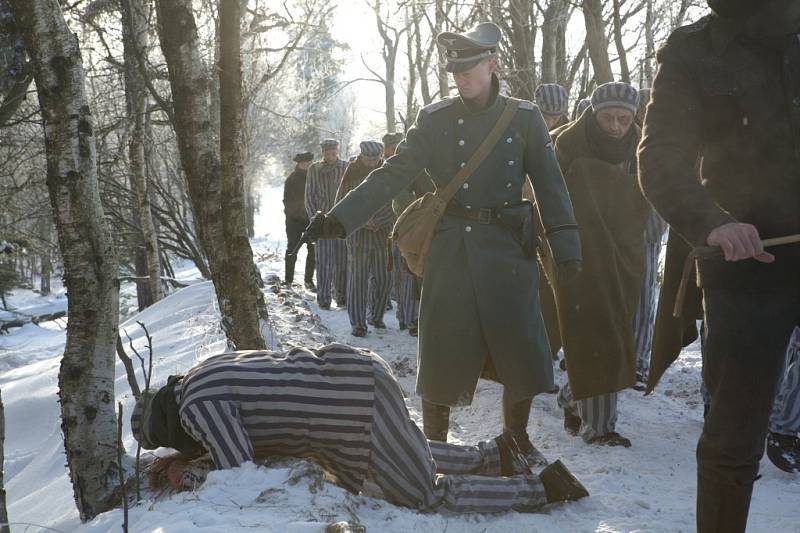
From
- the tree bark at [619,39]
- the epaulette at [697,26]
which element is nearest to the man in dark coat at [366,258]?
the tree bark at [619,39]

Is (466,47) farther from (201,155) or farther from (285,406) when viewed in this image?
(201,155)

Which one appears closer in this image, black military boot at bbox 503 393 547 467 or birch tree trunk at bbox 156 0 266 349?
black military boot at bbox 503 393 547 467

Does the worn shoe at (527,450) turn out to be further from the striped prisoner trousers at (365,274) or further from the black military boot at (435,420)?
the striped prisoner trousers at (365,274)

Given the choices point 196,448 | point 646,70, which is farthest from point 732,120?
point 646,70

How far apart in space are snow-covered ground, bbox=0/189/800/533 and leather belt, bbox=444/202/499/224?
1418mm

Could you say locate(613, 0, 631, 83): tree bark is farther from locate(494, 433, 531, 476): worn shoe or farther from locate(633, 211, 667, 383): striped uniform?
locate(494, 433, 531, 476): worn shoe

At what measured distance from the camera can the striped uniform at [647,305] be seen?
19.6 feet

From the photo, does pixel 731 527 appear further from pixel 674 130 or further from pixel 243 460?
pixel 243 460

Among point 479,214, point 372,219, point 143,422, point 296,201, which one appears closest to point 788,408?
point 479,214

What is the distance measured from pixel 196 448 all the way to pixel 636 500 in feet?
6.76

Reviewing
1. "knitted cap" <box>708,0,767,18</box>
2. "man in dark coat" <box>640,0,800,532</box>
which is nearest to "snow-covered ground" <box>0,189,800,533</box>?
"man in dark coat" <box>640,0,800,532</box>

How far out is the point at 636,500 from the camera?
379 cm

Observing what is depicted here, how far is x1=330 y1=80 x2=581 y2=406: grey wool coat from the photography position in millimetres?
4027

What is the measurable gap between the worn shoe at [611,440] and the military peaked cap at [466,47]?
237 centimetres
